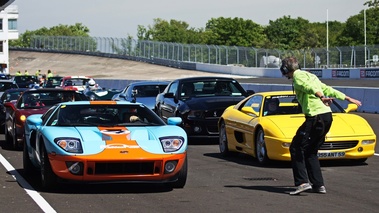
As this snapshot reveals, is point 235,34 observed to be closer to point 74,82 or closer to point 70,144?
point 74,82

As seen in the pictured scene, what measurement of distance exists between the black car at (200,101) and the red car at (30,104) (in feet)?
7.31

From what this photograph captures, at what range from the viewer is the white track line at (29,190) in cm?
959

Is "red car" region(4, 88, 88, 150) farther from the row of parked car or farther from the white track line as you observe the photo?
the white track line

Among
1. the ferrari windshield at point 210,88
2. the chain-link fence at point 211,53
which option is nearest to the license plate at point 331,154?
the ferrari windshield at point 210,88

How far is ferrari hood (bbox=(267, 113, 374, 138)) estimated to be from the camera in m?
13.5

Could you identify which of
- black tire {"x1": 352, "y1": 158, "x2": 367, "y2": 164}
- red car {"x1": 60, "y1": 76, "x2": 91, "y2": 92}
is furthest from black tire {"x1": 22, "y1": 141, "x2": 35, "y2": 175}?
red car {"x1": 60, "y1": 76, "x2": 91, "y2": 92}

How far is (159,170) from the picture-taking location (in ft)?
35.1

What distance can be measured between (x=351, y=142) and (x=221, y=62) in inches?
2765

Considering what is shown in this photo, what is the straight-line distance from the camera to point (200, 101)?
64.2 ft

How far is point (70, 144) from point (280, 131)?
3940mm

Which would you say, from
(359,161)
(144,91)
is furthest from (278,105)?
(144,91)

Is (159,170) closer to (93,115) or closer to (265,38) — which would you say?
(93,115)

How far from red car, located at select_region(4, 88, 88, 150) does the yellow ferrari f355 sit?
172 inches

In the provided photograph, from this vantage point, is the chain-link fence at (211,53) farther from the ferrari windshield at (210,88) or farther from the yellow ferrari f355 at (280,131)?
the yellow ferrari f355 at (280,131)
